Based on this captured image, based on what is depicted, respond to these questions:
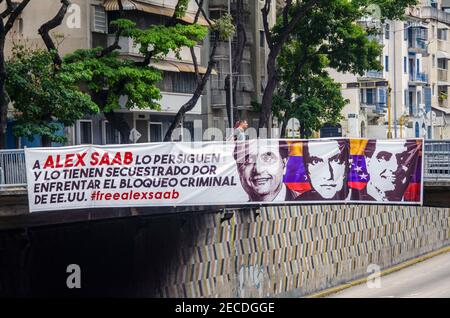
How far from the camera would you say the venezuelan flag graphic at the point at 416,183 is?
117 feet

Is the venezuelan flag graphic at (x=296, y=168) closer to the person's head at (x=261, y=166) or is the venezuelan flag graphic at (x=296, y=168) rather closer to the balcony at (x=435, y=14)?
the person's head at (x=261, y=166)

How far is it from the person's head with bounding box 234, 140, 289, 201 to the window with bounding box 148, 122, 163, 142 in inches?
1324

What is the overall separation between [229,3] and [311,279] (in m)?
20.3

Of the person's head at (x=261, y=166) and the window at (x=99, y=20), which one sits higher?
the window at (x=99, y=20)

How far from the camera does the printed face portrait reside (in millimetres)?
35844

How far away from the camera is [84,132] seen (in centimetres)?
6238

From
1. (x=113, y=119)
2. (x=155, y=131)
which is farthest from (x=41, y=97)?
(x=155, y=131)

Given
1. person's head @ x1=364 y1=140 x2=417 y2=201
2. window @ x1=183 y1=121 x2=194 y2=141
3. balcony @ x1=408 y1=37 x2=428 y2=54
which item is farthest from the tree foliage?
balcony @ x1=408 y1=37 x2=428 y2=54

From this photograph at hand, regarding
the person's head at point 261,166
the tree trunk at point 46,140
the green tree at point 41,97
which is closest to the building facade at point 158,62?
the tree trunk at point 46,140

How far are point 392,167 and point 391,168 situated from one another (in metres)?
0.04

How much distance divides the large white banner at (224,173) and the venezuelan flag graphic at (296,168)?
3 centimetres

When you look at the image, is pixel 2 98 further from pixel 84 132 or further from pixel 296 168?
pixel 84 132

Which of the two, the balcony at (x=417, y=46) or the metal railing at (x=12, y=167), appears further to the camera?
the balcony at (x=417, y=46)

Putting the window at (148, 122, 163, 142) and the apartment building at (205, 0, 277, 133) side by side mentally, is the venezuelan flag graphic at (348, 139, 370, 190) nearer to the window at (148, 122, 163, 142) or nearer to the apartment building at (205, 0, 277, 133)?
the window at (148, 122, 163, 142)
